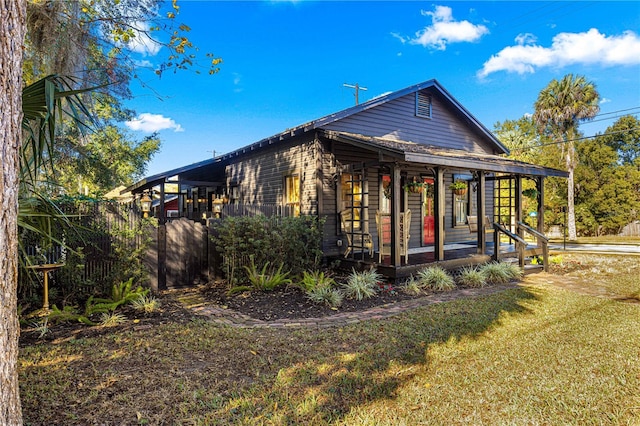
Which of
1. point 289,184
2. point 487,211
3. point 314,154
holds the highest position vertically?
point 314,154

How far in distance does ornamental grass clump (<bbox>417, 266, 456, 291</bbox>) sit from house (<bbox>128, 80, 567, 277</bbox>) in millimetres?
467

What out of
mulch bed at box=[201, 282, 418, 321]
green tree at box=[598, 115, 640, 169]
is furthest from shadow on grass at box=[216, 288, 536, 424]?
green tree at box=[598, 115, 640, 169]

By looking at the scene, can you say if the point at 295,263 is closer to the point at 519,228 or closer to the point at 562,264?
the point at 519,228

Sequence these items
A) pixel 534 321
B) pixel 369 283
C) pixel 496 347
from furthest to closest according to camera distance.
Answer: pixel 369 283
pixel 534 321
pixel 496 347

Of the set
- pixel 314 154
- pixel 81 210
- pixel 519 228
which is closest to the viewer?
pixel 81 210

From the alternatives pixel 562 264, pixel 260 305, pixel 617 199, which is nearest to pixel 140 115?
pixel 260 305

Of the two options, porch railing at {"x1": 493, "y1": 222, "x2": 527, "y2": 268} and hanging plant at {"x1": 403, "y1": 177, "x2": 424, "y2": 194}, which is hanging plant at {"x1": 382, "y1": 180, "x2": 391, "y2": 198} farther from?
porch railing at {"x1": 493, "y1": 222, "x2": 527, "y2": 268}

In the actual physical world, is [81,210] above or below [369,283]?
above

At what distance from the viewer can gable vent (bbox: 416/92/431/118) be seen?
11430 mm

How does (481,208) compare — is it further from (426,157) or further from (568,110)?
(568,110)

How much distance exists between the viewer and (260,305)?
6.01 meters

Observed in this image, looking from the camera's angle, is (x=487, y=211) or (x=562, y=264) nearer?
(x=562, y=264)

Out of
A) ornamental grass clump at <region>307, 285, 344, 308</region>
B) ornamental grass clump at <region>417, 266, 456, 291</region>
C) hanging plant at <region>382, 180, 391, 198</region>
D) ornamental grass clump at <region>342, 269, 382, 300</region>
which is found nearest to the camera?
ornamental grass clump at <region>307, 285, 344, 308</region>

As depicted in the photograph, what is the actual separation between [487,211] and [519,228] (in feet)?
12.1
